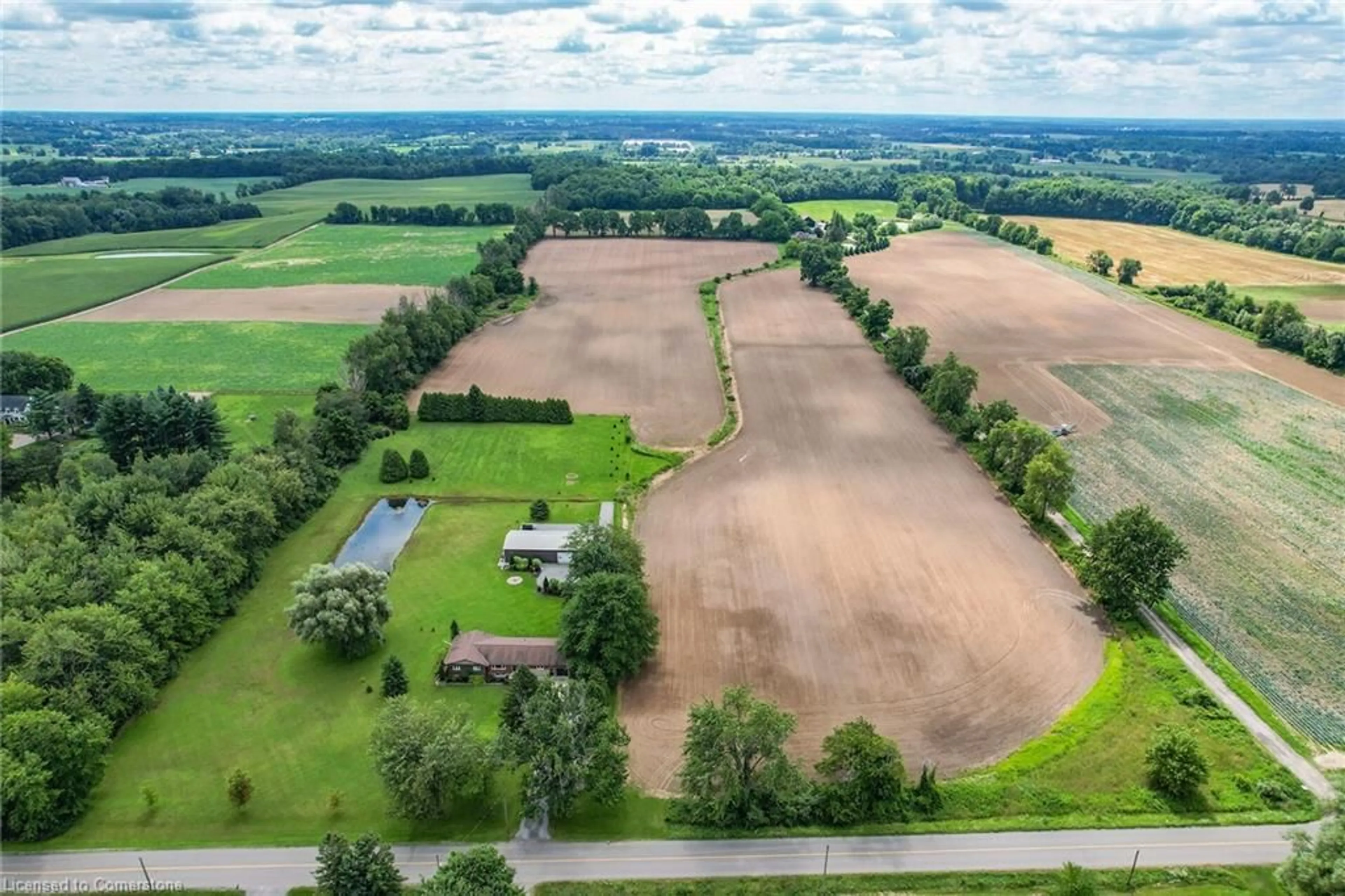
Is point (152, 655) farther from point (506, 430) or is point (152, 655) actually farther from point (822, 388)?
point (822, 388)

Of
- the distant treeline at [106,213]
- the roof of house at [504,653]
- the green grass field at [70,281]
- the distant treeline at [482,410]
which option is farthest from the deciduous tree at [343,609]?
the distant treeline at [106,213]

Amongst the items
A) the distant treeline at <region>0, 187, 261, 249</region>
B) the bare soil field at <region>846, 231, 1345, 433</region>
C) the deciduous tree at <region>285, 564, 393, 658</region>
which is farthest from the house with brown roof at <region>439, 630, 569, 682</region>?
the distant treeline at <region>0, 187, 261, 249</region>

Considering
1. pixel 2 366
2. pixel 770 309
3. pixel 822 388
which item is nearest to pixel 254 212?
pixel 2 366

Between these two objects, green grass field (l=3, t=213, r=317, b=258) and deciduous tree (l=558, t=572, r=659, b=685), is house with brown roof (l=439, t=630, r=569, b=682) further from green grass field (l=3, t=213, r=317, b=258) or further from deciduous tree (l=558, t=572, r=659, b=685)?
green grass field (l=3, t=213, r=317, b=258)

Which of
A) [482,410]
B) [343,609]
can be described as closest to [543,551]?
[343,609]

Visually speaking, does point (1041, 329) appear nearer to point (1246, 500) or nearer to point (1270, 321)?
point (1270, 321)
